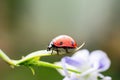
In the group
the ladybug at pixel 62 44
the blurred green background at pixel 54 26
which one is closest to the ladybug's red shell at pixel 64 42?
the ladybug at pixel 62 44

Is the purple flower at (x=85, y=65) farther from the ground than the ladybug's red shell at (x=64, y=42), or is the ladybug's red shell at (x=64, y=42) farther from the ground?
the ladybug's red shell at (x=64, y=42)

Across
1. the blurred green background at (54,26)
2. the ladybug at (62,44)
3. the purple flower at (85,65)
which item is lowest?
the blurred green background at (54,26)

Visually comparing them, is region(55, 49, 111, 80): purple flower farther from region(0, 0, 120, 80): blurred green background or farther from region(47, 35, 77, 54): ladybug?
region(0, 0, 120, 80): blurred green background

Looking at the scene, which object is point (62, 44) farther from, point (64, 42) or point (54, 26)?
point (54, 26)

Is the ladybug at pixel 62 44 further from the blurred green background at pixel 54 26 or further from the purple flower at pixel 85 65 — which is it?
the blurred green background at pixel 54 26

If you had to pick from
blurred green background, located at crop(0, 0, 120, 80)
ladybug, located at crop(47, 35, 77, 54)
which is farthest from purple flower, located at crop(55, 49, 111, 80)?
blurred green background, located at crop(0, 0, 120, 80)

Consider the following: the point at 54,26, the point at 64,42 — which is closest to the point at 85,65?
the point at 64,42
